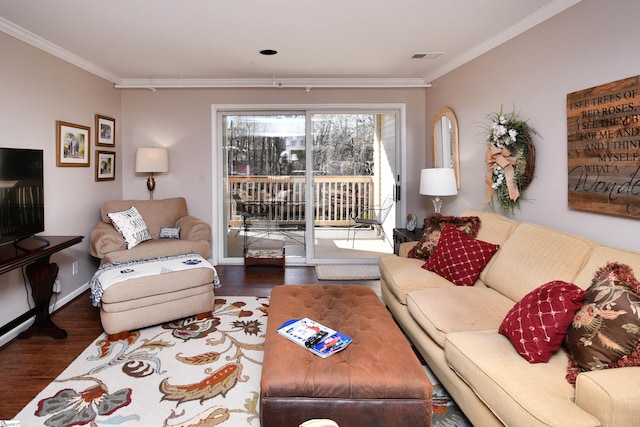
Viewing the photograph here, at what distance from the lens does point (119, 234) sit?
403 centimetres

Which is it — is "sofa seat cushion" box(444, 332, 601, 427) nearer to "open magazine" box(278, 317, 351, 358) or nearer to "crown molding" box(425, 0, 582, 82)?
"open magazine" box(278, 317, 351, 358)

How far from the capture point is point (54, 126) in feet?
12.2

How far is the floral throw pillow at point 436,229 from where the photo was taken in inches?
130

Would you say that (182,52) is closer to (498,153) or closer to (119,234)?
(119,234)

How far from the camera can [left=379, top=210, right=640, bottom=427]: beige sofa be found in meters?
1.39

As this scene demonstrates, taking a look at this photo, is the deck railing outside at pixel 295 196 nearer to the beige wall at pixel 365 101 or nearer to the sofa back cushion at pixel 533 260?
the beige wall at pixel 365 101

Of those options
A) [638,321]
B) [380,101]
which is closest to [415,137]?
[380,101]

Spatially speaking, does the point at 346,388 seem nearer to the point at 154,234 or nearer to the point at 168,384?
the point at 168,384

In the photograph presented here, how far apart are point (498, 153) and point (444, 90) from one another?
1.64m

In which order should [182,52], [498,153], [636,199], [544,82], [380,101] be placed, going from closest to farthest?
[636,199], [544,82], [498,153], [182,52], [380,101]

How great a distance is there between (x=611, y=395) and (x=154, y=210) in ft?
14.7

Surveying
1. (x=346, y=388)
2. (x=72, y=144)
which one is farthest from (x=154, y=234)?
(x=346, y=388)

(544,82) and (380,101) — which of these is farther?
(380,101)

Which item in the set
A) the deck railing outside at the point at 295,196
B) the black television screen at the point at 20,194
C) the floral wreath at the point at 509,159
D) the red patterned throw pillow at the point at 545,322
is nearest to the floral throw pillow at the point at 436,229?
the floral wreath at the point at 509,159
